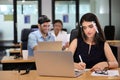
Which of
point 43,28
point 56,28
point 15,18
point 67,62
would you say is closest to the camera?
point 67,62

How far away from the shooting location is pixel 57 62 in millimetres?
2312

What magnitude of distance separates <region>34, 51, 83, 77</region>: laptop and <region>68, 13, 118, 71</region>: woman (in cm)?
62

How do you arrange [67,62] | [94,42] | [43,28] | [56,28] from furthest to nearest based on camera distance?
[56,28]
[43,28]
[94,42]
[67,62]

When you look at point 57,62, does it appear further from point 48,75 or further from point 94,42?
point 94,42

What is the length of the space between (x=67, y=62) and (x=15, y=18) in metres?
7.52

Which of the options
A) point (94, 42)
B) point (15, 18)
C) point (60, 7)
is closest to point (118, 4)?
point (60, 7)

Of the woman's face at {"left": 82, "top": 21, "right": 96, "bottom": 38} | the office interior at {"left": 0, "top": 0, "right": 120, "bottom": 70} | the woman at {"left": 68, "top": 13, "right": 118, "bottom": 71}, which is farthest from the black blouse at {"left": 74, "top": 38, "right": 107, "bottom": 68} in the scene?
the office interior at {"left": 0, "top": 0, "right": 120, "bottom": 70}

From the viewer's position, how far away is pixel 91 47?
9.93ft

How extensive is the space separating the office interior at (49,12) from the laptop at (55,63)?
23.1ft

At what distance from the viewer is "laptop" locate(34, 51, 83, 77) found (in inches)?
89.8

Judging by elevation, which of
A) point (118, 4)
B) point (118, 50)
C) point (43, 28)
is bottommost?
point (118, 50)

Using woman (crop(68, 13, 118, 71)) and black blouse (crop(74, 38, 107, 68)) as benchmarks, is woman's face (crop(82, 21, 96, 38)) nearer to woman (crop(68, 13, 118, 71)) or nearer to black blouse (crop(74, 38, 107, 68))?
woman (crop(68, 13, 118, 71))

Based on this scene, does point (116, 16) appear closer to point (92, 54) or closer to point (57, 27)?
point (57, 27)

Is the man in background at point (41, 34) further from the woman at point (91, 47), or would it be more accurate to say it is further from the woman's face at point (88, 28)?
the woman's face at point (88, 28)
